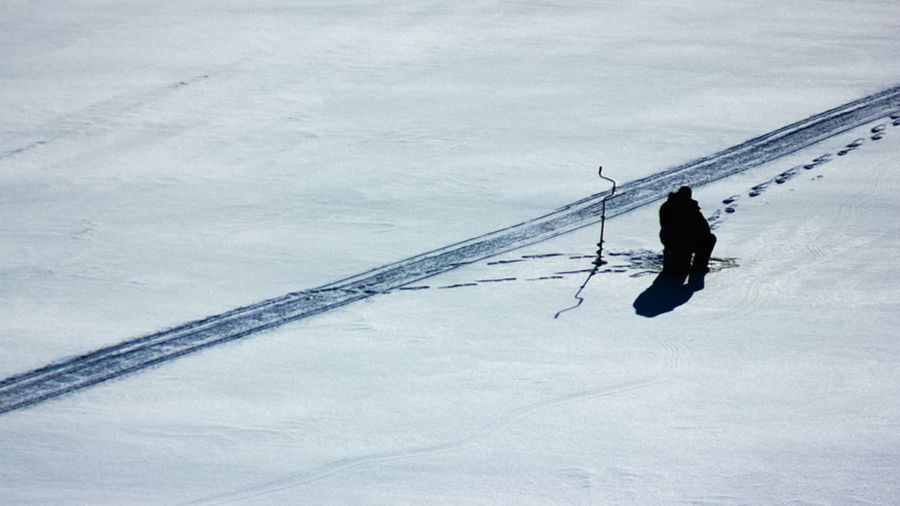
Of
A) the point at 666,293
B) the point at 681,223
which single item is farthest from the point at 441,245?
the point at 681,223

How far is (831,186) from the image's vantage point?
12133mm

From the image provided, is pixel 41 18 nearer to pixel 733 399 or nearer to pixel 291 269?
pixel 291 269

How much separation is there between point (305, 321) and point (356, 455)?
2.32m

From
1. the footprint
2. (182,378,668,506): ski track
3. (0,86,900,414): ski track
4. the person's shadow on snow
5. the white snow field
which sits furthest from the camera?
the footprint

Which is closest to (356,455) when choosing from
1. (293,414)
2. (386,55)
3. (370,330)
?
(293,414)

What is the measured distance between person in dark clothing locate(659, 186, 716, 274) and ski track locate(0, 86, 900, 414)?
1259 millimetres

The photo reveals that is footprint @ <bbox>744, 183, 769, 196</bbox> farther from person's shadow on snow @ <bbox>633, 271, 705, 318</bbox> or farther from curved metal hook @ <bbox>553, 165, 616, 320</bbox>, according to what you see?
person's shadow on snow @ <bbox>633, 271, 705, 318</bbox>

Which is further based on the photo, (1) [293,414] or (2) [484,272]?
(2) [484,272]

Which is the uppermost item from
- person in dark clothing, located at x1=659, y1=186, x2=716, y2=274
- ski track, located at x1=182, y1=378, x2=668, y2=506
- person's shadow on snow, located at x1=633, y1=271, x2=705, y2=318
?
person in dark clothing, located at x1=659, y1=186, x2=716, y2=274

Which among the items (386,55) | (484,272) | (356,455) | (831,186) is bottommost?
(356,455)

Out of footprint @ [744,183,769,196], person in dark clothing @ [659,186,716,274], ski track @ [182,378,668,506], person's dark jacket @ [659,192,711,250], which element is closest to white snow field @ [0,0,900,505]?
ski track @ [182,378,668,506]

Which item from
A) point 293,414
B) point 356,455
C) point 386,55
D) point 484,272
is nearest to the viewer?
point 356,455

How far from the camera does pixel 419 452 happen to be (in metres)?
7.76

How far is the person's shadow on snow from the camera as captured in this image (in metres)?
9.82
